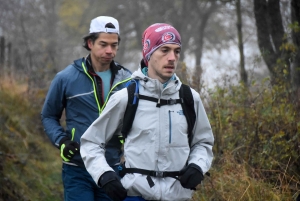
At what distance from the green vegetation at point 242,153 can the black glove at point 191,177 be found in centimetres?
232

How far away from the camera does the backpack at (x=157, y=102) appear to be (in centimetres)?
398

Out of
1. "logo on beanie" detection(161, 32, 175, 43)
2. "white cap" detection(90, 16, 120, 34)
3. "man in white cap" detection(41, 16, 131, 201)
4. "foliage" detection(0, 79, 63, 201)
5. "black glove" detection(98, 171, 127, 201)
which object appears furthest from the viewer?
"foliage" detection(0, 79, 63, 201)

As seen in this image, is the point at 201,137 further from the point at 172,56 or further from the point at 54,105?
the point at 54,105

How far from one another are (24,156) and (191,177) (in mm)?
5567

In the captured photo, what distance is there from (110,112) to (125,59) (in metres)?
36.7

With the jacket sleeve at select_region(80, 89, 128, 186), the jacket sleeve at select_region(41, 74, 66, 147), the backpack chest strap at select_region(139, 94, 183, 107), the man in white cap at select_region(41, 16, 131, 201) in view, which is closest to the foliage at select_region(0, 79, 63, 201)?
the jacket sleeve at select_region(41, 74, 66, 147)

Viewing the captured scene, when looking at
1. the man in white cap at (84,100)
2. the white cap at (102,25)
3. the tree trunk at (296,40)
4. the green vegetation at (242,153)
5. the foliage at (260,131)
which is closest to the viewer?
the man in white cap at (84,100)

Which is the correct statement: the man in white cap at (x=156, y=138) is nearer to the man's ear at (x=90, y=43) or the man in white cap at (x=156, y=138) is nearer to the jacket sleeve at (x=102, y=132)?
the jacket sleeve at (x=102, y=132)

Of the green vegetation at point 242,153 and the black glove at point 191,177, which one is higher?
the black glove at point 191,177

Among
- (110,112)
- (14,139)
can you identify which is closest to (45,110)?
(110,112)

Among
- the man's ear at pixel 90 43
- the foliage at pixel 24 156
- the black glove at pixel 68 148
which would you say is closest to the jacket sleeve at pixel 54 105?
the black glove at pixel 68 148

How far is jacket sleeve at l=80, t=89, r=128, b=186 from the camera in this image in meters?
4.00

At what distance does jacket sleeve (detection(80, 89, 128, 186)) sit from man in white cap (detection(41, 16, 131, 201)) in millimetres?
1095

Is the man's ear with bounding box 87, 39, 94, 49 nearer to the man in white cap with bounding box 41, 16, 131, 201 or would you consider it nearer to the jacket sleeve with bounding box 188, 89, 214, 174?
the man in white cap with bounding box 41, 16, 131, 201
